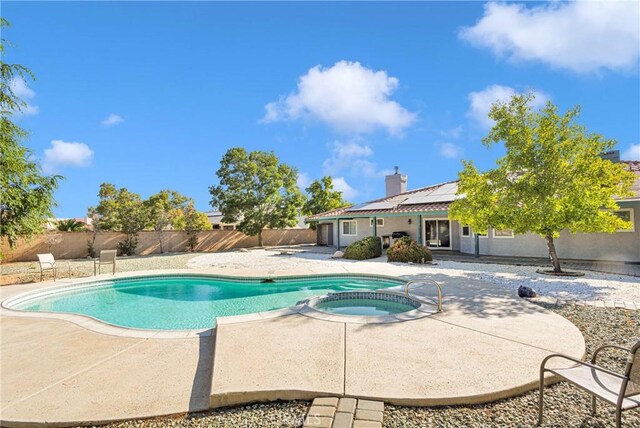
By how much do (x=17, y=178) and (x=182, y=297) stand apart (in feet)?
23.1

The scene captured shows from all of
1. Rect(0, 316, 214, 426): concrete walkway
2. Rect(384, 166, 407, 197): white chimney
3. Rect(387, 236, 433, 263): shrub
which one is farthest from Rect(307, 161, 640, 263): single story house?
Rect(0, 316, 214, 426): concrete walkway

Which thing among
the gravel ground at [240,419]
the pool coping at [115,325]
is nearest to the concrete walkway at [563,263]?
the pool coping at [115,325]

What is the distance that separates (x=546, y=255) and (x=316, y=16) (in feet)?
47.0

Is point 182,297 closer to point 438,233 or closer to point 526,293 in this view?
point 526,293

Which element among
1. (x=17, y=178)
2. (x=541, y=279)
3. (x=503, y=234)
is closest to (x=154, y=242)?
(x=17, y=178)

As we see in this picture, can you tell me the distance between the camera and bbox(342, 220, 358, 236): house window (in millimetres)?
24266

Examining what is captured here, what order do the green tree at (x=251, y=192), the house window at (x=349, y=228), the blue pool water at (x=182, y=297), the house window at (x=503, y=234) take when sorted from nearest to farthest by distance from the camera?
the blue pool water at (x=182, y=297) → the house window at (x=503, y=234) → the house window at (x=349, y=228) → the green tree at (x=251, y=192)

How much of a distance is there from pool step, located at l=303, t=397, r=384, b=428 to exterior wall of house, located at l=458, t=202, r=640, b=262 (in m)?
14.9

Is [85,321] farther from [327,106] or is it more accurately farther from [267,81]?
[327,106]

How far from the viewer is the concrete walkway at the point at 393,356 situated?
11.4 ft

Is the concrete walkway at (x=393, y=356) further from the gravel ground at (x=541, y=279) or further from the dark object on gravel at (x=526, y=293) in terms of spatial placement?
the gravel ground at (x=541, y=279)

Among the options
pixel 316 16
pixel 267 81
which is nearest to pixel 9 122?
pixel 267 81

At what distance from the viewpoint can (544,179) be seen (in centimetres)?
1109

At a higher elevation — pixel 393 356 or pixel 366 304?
pixel 393 356
